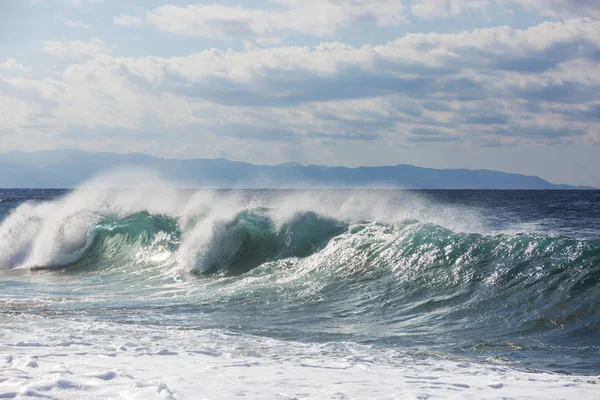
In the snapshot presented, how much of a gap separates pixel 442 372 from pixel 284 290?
7.32 m

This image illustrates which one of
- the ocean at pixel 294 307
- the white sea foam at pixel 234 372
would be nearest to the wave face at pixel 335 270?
the ocean at pixel 294 307

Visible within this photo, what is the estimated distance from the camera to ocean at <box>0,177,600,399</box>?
7051 mm

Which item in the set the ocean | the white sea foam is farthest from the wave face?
the white sea foam

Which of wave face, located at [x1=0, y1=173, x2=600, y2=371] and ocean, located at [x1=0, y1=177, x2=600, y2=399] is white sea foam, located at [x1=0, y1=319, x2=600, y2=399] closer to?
ocean, located at [x1=0, y1=177, x2=600, y2=399]

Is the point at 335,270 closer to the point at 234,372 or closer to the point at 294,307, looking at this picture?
the point at 294,307

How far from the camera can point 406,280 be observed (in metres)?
14.3

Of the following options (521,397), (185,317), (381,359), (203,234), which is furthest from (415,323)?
(203,234)

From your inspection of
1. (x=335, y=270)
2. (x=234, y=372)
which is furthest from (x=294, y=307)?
(x=234, y=372)

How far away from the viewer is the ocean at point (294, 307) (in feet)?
23.1

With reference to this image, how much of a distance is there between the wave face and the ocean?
6 centimetres

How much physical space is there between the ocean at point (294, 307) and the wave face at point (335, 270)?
0.18 ft

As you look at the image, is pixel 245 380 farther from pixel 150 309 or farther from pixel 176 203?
pixel 176 203

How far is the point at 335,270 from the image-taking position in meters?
16.2

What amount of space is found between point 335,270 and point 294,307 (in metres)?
3.45
